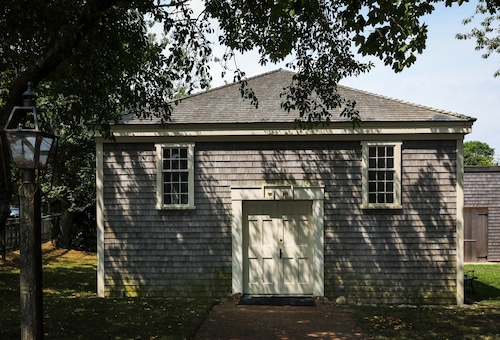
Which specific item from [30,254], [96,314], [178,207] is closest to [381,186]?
[178,207]

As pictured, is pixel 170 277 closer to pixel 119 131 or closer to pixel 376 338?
pixel 119 131

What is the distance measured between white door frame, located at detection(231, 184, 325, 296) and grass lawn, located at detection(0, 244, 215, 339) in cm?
132

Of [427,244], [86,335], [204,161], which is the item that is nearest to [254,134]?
[204,161]

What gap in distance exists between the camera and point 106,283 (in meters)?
11.7

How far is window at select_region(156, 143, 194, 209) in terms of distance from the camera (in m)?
11.6

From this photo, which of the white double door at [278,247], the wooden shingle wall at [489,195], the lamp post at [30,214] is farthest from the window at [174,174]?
the wooden shingle wall at [489,195]

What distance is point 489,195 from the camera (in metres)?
19.5

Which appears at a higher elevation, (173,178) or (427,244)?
(173,178)

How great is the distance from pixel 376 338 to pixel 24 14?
8258mm

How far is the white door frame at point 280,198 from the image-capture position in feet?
37.5

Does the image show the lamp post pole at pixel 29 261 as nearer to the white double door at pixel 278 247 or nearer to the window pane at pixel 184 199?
the window pane at pixel 184 199

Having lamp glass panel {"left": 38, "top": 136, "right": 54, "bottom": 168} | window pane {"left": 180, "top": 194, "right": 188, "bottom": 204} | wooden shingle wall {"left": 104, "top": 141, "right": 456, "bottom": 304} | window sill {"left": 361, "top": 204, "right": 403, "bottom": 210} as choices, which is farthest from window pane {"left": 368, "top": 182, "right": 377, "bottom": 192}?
lamp glass panel {"left": 38, "top": 136, "right": 54, "bottom": 168}

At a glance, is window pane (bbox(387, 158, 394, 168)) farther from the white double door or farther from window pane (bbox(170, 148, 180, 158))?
window pane (bbox(170, 148, 180, 158))

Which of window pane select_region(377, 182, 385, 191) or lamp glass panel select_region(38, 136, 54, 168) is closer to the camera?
lamp glass panel select_region(38, 136, 54, 168)
